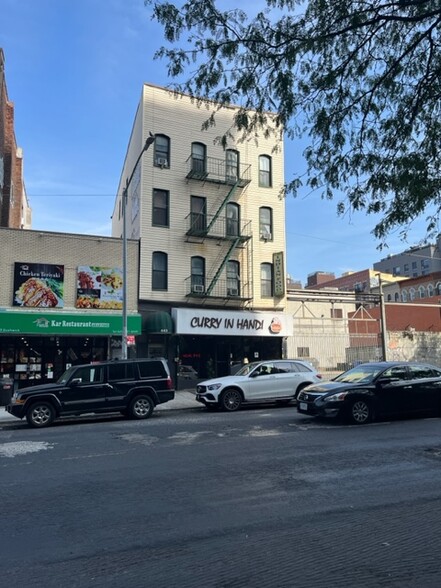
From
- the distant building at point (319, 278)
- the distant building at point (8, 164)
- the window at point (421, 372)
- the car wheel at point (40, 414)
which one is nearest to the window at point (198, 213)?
the distant building at point (8, 164)

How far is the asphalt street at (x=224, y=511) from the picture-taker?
13.5ft

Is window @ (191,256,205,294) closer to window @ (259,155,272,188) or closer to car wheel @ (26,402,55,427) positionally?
window @ (259,155,272,188)

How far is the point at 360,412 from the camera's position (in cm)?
1200

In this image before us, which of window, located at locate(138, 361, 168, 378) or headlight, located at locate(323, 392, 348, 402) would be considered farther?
window, located at locate(138, 361, 168, 378)

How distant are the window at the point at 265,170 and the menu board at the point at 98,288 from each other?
375 inches

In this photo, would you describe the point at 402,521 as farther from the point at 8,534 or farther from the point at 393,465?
the point at 8,534

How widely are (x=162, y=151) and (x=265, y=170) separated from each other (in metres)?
5.64

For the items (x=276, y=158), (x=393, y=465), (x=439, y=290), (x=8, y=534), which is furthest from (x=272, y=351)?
(x=439, y=290)

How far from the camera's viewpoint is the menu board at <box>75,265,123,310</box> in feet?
68.7

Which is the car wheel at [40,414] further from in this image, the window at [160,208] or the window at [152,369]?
the window at [160,208]

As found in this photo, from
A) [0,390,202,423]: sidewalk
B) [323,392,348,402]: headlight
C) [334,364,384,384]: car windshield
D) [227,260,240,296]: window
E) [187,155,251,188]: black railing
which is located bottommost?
[0,390,202,423]: sidewalk

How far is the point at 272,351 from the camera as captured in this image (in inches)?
971

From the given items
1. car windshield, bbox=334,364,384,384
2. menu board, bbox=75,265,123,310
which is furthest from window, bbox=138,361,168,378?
menu board, bbox=75,265,123,310

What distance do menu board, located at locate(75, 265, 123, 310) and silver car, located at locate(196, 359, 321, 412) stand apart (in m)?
6.89
